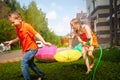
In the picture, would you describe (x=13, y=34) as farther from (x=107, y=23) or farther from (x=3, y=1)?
(x=107, y=23)

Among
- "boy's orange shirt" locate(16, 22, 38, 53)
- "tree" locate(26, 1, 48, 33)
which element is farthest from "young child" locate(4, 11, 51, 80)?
"tree" locate(26, 1, 48, 33)

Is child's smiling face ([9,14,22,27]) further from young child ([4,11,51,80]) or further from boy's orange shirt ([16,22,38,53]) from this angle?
boy's orange shirt ([16,22,38,53])

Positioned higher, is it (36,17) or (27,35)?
(27,35)

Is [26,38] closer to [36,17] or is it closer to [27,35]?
[27,35]

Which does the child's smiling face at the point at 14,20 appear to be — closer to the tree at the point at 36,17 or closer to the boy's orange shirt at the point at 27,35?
the boy's orange shirt at the point at 27,35

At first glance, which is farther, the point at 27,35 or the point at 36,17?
the point at 36,17

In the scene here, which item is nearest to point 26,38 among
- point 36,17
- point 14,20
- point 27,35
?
point 27,35

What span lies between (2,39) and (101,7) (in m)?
14.6

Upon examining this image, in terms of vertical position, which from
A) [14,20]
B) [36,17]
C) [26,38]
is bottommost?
[36,17]

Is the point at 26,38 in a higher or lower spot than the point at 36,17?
higher

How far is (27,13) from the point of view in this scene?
56000 mm

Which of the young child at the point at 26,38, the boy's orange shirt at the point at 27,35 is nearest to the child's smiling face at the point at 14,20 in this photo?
the young child at the point at 26,38

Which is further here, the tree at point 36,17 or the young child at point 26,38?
the tree at point 36,17

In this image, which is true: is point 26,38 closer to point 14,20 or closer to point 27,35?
point 27,35
